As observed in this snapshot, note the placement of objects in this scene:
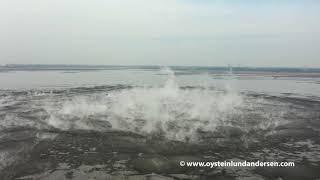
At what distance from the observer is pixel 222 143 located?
15742mm

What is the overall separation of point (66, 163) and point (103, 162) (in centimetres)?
136

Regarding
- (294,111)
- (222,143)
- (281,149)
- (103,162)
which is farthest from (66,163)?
(294,111)

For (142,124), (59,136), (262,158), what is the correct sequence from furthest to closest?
(142,124), (59,136), (262,158)

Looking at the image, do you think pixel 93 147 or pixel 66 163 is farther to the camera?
pixel 93 147

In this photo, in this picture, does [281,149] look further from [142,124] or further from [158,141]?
[142,124]

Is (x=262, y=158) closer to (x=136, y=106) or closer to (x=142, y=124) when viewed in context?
(x=142, y=124)

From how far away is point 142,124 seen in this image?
19.6 meters

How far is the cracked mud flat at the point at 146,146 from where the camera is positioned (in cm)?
1212

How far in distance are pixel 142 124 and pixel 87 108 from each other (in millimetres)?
7213

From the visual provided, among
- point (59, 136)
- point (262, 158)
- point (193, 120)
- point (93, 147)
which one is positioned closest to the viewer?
point (262, 158)

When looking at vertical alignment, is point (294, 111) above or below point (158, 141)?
above

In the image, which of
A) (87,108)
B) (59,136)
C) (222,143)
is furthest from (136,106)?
(222,143)

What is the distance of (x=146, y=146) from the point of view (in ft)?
49.5

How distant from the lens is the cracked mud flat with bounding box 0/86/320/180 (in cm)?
1212
